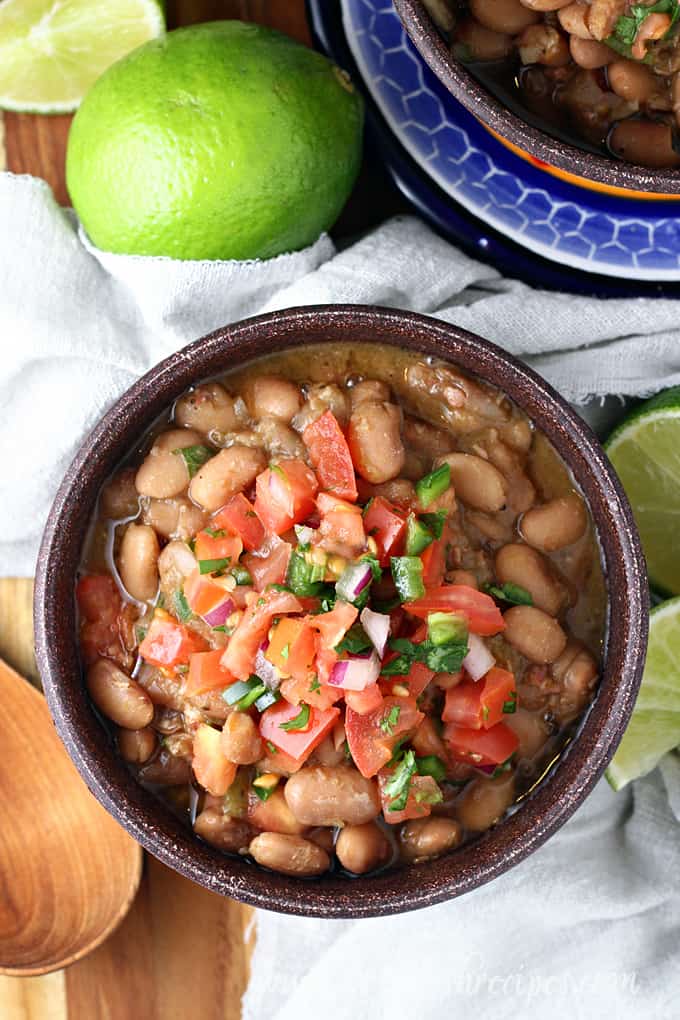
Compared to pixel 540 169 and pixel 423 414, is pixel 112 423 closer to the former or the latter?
pixel 423 414

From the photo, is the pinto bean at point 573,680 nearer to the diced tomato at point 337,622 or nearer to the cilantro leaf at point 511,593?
the cilantro leaf at point 511,593

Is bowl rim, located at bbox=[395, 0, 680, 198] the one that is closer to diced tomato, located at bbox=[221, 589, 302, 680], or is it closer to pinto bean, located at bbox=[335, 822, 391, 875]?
diced tomato, located at bbox=[221, 589, 302, 680]

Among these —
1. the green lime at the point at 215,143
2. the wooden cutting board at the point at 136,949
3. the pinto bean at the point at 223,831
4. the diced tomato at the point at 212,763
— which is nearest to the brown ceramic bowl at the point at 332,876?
the pinto bean at the point at 223,831

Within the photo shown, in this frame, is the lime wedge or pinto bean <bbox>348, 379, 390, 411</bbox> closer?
pinto bean <bbox>348, 379, 390, 411</bbox>

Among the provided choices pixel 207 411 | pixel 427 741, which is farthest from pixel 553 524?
pixel 207 411

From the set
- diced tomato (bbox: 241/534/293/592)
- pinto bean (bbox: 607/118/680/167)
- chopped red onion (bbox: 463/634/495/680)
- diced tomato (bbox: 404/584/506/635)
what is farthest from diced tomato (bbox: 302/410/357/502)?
pinto bean (bbox: 607/118/680/167)
